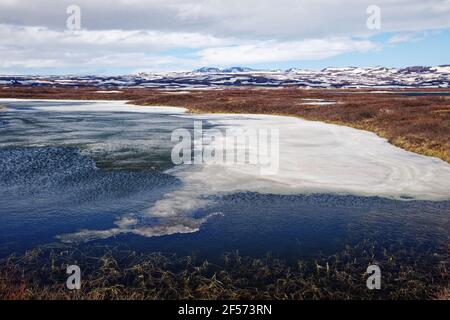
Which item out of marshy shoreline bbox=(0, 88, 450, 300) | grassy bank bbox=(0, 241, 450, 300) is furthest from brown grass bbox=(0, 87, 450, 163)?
grassy bank bbox=(0, 241, 450, 300)

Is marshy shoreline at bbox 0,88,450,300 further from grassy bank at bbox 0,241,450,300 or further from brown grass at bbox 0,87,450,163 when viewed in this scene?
brown grass at bbox 0,87,450,163

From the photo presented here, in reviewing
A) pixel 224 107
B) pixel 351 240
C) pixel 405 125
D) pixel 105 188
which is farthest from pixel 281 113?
pixel 351 240

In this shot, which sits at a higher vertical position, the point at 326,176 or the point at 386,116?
the point at 386,116

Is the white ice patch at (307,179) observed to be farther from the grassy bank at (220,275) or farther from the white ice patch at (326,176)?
the grassy bank at (220,275)

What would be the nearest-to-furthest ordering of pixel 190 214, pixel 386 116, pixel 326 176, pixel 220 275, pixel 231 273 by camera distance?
pixel 220 275, pixel 231 273, pixel 190 214, pixel 326 176, pixel 386 116

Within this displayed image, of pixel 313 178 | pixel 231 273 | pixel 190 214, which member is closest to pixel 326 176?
pixel 313 178

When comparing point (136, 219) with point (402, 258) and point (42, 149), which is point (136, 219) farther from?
point (42, 149)

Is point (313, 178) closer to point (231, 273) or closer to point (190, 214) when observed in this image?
point (190, 214)

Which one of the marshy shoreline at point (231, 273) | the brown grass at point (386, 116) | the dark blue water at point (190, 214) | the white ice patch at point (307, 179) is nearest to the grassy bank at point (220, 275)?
the marshy shoreline at point (231, 273)
